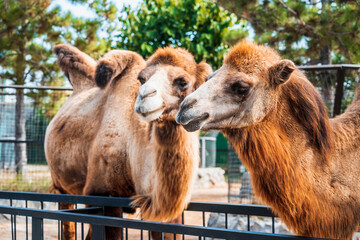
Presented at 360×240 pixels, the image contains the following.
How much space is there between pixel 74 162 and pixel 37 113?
5371mm

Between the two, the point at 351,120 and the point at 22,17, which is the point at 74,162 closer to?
the point at 351,120

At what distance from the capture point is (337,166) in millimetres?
2139

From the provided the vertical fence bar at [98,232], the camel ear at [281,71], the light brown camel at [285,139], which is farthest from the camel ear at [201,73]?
the vertical fence bar at [98,232]

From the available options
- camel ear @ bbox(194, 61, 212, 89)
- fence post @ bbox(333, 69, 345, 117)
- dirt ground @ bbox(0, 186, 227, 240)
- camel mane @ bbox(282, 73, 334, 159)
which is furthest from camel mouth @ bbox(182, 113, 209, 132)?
fence post @ bbox(333, 69, 345, 117)

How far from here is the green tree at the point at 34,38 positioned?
1088 centimetres

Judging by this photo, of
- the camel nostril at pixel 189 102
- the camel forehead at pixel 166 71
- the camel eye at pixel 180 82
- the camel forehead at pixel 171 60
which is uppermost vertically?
the camel forehead at pixel 171 60

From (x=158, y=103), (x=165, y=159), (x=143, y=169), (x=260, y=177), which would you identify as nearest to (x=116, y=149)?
(x=143, y=169)

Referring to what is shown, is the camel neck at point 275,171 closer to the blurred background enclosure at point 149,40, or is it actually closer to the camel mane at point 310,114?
the camel mane at point 310,114

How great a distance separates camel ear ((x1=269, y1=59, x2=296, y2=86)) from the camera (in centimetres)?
206

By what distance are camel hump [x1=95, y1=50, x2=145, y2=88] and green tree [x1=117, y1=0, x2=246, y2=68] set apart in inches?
205

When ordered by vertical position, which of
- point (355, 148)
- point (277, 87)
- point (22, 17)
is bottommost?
point (355, 148)

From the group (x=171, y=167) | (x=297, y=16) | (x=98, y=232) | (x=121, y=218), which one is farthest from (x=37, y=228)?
(x=297, y=16)

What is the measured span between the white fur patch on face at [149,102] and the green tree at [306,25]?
565 centimetres

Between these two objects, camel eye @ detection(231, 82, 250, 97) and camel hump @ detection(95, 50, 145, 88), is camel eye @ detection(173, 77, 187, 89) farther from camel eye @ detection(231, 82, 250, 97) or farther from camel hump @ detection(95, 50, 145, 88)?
camel eye @ detection(231, 82, 250, 97)
